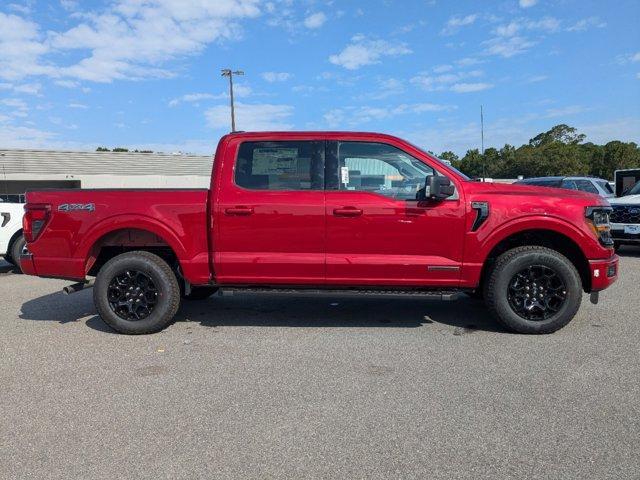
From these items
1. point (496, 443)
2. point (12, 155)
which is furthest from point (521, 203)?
point (12, 155)

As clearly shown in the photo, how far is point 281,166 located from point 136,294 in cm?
199

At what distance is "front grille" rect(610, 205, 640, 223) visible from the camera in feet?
32.0

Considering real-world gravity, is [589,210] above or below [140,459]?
above

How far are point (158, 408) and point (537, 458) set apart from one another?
2.39m

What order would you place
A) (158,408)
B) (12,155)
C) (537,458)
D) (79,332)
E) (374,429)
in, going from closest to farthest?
1. (537,458)
2. (374,429)
3. (158,408)
4. (79,332)
5. (12,155)

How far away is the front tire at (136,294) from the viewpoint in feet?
16.8

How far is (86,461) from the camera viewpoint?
2789 millimetres

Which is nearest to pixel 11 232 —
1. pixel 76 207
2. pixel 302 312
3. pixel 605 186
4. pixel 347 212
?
pixel 76 207

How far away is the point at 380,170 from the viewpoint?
4977 mm

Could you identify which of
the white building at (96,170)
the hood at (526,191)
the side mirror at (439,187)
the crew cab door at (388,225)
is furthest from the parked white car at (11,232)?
the white building at (96,170)

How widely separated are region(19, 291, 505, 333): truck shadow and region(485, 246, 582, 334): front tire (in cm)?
34

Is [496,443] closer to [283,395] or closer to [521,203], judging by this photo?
[283,395]

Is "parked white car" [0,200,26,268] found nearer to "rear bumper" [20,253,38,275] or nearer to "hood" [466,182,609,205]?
"rear bumper" [20,253,38,275]

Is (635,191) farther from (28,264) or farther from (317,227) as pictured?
(28,264)
